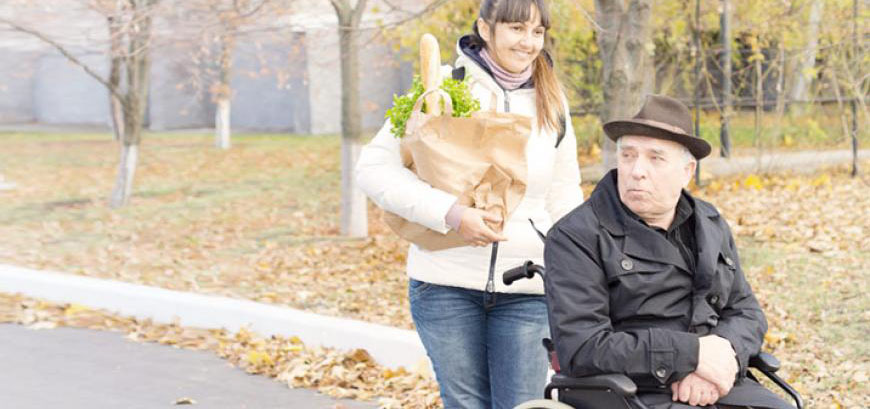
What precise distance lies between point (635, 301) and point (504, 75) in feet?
2.69

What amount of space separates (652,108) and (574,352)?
2.58ft

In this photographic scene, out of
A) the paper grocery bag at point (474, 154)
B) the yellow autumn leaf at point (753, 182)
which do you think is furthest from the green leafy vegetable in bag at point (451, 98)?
the yellow autumn leaf at point (753, 182)

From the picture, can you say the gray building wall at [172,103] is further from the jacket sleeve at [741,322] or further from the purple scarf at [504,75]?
the jacket sleeve at [741,322]

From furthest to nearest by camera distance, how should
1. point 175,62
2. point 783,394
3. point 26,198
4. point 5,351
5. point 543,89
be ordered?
1. point 175,62
2. point 26,198
3. point 5,351
4. point 783,394
5. point 543,89

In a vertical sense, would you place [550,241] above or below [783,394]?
above

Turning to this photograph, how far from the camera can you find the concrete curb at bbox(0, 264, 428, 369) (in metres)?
7.05

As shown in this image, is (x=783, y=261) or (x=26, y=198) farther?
(x=26, y=198)

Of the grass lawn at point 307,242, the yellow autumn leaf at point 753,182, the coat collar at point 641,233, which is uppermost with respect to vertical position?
the coat collar at point 641,233

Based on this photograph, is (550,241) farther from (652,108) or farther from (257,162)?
(257,162)

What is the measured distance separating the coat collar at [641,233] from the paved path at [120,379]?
9.74 ft

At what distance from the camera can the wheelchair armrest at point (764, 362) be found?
376cm

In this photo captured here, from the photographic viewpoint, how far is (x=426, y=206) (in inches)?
143

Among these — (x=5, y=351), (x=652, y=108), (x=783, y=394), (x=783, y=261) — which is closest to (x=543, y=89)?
(x=652, y=108)

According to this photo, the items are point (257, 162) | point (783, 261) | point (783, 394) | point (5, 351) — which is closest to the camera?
point (783, 394)
